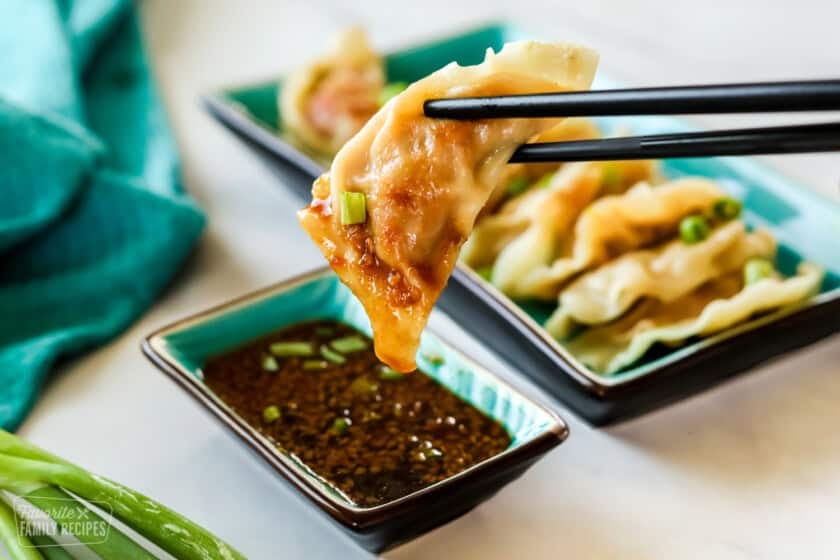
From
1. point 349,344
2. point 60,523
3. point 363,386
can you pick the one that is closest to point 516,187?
point 349,344

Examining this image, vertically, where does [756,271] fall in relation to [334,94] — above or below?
below

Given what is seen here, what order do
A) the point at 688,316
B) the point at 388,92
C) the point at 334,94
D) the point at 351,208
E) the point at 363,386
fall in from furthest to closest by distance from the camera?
the point at 334,94
the point at 388,92
the point at 688,316
the point at 363,386
the point at 351,208

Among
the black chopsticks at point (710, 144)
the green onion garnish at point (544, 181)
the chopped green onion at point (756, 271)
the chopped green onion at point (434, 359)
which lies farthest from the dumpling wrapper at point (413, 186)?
the green onion garnish at point (544, 181)

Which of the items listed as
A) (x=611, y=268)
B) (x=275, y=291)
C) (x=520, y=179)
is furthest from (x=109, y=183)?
(x=611, y=268)

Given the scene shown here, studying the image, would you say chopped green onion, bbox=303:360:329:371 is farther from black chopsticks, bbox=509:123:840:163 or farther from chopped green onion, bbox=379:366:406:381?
black chopsticks, bbox=509:123:840:163

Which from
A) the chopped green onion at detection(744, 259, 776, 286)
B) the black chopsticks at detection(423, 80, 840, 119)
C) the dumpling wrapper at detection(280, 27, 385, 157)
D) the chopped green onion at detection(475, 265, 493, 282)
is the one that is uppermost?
the black chopsticks at detection(423, 80, 840, 119)

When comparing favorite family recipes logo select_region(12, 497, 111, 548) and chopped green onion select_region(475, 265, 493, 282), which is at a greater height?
favorite family recipes logo select_region(12, 497, 111, 548)

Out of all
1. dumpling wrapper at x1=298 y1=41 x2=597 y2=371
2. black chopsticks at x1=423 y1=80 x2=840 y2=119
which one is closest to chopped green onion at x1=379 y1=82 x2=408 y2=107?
dumpling wrapper at x1=298 y1=41 x2=597 y2=371

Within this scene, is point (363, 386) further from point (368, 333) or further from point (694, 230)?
point (694, 230)
